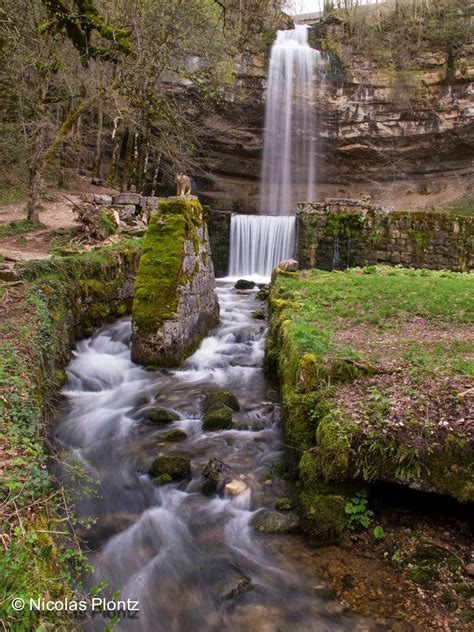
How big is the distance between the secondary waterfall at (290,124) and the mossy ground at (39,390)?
16388 mm

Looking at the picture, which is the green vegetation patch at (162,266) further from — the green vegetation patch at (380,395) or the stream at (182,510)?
the green vegetation patch at (380,395)

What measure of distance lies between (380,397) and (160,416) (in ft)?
10.3

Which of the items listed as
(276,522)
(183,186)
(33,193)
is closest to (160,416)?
(276,522)

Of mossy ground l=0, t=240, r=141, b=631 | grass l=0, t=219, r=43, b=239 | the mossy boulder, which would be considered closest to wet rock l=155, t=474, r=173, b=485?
mossy ground l=0, t=240, r=141, b=631

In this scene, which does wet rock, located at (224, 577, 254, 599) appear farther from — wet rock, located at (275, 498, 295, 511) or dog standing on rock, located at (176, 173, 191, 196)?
dog standing on rock, located at (176, 173, 191, 196)

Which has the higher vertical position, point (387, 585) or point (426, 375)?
point (426, 375)

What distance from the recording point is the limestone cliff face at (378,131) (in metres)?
22.7

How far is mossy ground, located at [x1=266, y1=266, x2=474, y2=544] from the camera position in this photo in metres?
3.52

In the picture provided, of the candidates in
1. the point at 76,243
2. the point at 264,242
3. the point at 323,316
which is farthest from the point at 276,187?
the point at 323,316

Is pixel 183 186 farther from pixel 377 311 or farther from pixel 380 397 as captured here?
pixel 380 397

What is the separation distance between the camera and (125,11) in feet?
42.5

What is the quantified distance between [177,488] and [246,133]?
22.7 m

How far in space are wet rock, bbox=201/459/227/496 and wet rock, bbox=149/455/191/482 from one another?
0.69 ft

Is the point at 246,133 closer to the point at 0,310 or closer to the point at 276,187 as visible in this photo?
the point at 276,187
